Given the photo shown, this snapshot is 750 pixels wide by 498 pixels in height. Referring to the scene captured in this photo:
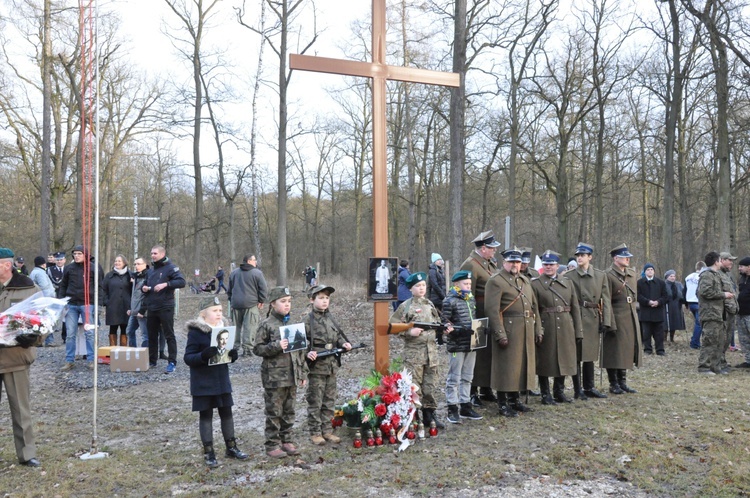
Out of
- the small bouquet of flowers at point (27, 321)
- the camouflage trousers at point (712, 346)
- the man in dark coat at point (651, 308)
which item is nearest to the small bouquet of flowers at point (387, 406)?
the small bouquet of flowers at point (27, 321)

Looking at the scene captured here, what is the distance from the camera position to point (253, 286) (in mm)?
12016

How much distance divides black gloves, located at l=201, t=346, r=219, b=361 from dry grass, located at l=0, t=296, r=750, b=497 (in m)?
1.03

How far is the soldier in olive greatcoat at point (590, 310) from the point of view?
831 cm

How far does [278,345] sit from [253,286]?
21.1ft

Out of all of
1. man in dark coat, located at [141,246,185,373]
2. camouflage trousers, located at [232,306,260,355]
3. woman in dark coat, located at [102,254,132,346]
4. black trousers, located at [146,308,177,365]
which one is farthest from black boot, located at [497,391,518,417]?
Answer: woman in dark coat, located at [102,254,132,346]

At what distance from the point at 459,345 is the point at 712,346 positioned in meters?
6.16

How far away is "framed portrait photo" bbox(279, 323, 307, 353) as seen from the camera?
5.77 meters

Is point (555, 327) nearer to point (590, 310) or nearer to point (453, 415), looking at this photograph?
point (590, 310)

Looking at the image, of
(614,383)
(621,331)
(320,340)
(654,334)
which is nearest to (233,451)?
(320,340)

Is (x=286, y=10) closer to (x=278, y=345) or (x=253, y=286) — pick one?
(x=253, y=286)

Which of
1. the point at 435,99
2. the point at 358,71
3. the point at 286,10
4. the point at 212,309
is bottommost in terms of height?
the point at 212,309

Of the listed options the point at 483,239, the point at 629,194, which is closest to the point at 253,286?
the point at 483,239

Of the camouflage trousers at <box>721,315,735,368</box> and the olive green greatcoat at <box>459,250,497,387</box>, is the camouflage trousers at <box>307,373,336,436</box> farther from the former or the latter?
the camouflage trousers at <box>721,315,735,368</box>

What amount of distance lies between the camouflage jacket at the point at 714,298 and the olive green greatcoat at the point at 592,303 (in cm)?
317
